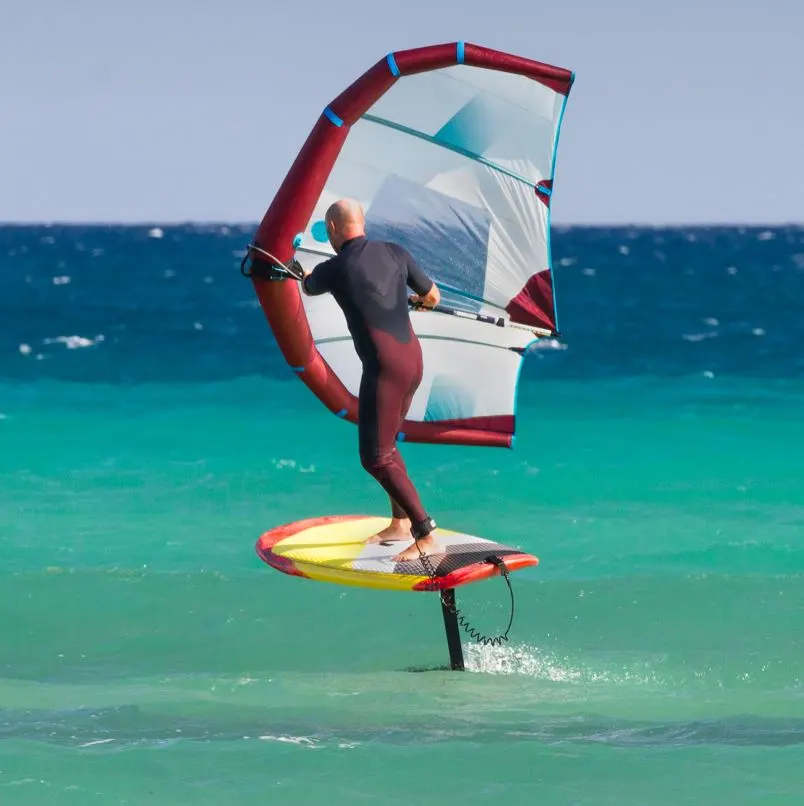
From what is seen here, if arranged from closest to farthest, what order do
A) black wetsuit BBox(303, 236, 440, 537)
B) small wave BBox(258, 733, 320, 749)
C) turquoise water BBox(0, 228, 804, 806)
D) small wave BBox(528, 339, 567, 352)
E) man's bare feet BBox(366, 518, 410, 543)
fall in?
turquoise water BBox(0, 228, 804, 806), small wave BBox(258, 733, 320, 749), black wetsuit BBox(303, 236, 440, 537), man's bare feet BBox(366, 518, 410, 543), small wave BBox(528, 339, 567, 352)

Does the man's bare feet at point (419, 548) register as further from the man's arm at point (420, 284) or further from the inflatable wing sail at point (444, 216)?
the man's arm at point (420, 284)

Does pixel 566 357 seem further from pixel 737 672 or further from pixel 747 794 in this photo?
pixel 747 794

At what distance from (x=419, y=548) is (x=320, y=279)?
147 centimetres

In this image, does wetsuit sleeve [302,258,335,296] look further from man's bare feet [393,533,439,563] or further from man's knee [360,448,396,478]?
man's bare feet [393,533,439,563]

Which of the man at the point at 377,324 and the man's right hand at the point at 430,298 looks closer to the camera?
the man at the point at 377,324

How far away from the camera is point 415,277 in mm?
7367

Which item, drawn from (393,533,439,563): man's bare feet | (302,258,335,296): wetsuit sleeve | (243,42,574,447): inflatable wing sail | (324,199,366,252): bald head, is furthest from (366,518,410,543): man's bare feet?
(324,199,366,252): bald head

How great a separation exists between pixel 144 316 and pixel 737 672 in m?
43.3

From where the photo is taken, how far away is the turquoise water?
6.56 m

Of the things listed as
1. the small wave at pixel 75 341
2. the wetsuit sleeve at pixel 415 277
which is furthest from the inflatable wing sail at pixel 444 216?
the small wave at pixel 75 341

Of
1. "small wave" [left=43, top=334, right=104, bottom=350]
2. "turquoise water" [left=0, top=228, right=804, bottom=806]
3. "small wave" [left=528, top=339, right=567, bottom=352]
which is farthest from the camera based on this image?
"small wave" [left=43, top=334, right=104, bottom=350]

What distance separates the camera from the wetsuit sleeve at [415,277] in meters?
7.34

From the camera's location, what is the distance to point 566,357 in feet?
116

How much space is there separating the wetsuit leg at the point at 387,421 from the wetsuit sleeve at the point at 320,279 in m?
0.46
